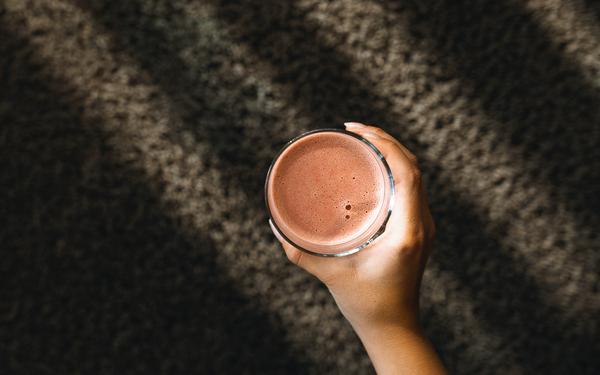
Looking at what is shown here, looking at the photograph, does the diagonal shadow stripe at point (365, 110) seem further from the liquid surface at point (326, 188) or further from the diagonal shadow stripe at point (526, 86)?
the liquid surface at point (326, 188)

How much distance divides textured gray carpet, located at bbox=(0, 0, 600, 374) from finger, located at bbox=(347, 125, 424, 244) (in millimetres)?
259

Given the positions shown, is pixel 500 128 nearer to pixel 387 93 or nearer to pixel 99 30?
pixel 387 93

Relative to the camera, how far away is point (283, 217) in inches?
28.1

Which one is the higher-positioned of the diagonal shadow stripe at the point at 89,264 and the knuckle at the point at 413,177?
the knuckle at the point at 413,177

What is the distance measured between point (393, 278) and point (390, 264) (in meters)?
0.02

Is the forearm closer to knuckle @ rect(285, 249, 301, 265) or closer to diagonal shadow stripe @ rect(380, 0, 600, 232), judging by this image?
knuckle @ rect(285, 249, 301, 265)

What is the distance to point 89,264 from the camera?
98 centimetres

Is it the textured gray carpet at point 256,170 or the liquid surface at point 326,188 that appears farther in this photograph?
the textured gray carpet at point 256,170

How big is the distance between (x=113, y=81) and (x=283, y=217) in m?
0.47

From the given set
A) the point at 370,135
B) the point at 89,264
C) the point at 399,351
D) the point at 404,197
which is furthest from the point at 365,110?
the point at 89,264

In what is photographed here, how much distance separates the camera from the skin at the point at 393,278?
709 mm

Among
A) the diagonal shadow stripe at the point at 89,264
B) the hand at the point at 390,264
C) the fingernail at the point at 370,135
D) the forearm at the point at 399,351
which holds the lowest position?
the diagonal shadow stripe at the point at 89,264

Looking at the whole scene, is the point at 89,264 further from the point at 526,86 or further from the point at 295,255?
the point at 526,86

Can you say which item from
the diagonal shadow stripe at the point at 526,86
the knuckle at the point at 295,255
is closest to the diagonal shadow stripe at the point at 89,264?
the knuckle at the point at 295,255
